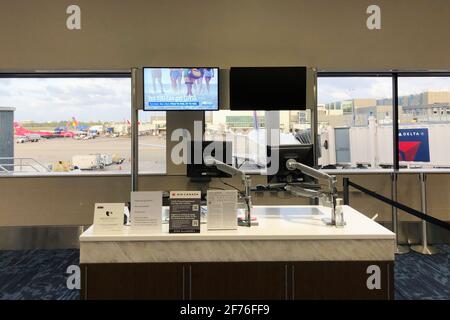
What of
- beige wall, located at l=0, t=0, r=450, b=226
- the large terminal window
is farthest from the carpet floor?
the large terminal window

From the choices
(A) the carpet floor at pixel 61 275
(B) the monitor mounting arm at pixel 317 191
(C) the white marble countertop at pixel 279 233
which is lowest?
(A) the carpet floor at pixel 61 275

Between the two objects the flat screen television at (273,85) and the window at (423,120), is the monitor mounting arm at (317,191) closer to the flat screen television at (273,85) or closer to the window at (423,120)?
the flat screen television at (273,85)

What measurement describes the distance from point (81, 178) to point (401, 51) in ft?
14.7

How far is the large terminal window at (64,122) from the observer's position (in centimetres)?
500

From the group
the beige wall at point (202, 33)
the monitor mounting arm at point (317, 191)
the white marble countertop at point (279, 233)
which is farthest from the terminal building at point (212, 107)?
the white marble countertop at point (279, 233)

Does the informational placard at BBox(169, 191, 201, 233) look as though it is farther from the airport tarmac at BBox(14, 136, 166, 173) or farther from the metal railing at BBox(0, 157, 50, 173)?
the metal railing at BBox(0, 157, 50, 173)

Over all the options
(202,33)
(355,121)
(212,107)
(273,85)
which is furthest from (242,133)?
(355,121)

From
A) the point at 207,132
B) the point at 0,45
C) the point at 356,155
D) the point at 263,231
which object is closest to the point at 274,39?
the point at 207,132

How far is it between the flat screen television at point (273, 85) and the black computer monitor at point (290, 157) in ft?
5.85

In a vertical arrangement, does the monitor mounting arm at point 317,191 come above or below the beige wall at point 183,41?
below

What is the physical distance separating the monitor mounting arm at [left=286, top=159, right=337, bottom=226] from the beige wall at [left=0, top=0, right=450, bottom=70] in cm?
247

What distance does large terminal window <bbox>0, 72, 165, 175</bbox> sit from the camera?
16.4ft

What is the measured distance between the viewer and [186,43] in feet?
15.4

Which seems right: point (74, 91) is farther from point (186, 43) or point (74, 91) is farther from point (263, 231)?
point (263, 231)
